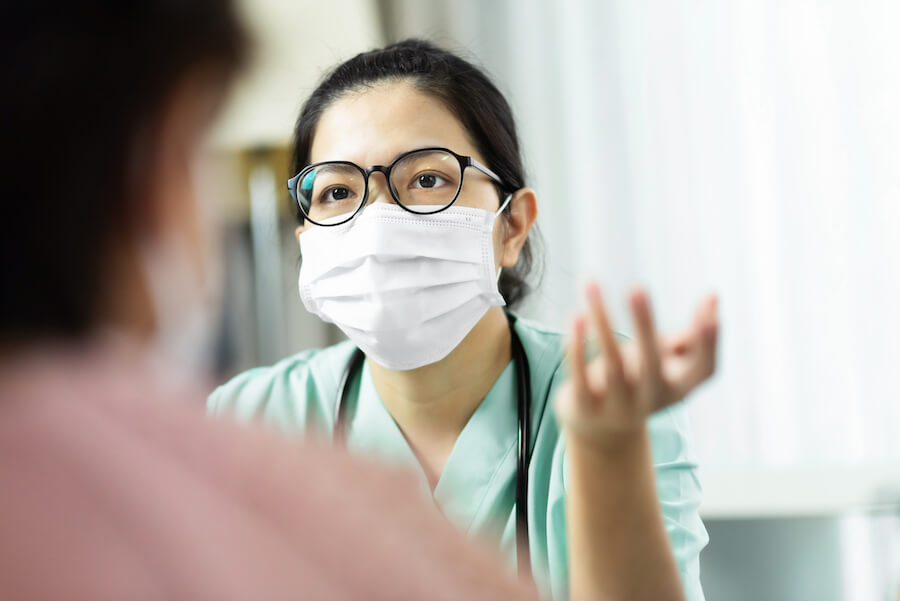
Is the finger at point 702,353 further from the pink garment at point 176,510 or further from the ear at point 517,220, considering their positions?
the ear at point 517,220

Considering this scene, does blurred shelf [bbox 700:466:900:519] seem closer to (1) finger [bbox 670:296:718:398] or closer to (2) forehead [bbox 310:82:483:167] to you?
(2) forehead [bbox 310:82:483:167]

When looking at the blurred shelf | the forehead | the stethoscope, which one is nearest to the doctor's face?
the forehead

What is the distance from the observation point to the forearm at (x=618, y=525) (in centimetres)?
58

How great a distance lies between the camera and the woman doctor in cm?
89

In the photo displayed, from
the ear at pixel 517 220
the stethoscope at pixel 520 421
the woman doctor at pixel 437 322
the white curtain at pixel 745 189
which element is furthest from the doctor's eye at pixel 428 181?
the white curtain at pixel 745 189

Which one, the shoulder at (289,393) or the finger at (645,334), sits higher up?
the finger at (645,334)

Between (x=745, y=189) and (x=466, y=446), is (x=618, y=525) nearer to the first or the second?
(x=466, y=446)

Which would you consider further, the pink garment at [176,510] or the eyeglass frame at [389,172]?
the eyeglass frame at [389,172]

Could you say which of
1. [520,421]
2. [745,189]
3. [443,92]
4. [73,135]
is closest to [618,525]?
[520,421]

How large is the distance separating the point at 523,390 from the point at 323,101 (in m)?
0.46

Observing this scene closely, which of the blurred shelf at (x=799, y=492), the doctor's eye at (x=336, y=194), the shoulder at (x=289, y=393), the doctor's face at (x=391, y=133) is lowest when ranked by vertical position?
the blurred shelf at (x=799, y=492)

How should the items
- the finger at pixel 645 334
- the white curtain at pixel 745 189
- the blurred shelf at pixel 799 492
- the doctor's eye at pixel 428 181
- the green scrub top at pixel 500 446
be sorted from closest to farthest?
the finger at pixel 645 334 → the green scrub top at pixel 500 446 → the doctor's eye at pixel 428 181 → the blurred shelf at pixel 799 492 → the white curtain at pixel 745 189

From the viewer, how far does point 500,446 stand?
3.22 feet

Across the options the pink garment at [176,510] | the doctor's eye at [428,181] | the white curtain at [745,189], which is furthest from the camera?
the white curtain at [745,189]
